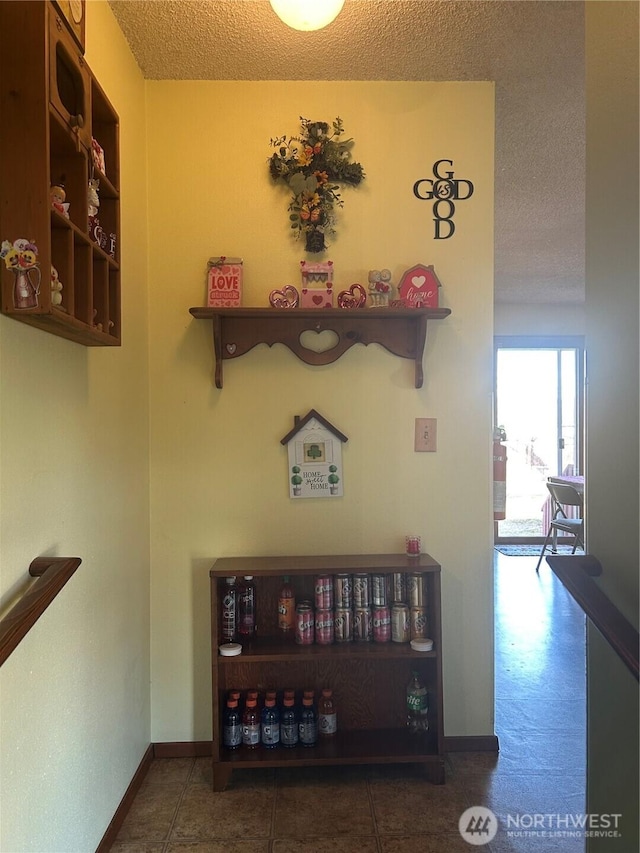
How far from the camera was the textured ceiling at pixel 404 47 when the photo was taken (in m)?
1.83

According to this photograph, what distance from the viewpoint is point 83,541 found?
1.55m

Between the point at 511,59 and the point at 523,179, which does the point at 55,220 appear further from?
the point at 523,179

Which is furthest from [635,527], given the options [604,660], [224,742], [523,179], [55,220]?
[523,179]

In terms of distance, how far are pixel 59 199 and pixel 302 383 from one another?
1.21m

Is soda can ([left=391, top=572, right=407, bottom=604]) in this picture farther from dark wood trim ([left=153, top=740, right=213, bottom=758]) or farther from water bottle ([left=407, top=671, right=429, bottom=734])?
dark wood trim ([left=153, top=740, right=213, bottom=758])

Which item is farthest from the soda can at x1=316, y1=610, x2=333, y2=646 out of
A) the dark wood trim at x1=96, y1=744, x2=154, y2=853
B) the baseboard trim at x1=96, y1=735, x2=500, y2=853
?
the dark wood trim at x1=96, y1=744, x2=154, y2=853

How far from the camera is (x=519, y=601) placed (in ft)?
13.9

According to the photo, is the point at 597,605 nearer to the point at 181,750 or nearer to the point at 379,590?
the point at 379,590

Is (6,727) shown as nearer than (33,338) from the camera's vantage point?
Yes

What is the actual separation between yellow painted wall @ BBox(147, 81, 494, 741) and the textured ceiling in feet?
0.31

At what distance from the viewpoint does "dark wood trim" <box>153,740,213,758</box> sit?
2.19m

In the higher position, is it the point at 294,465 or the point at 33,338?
the point at 33,338

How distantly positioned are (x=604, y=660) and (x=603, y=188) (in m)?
1.04

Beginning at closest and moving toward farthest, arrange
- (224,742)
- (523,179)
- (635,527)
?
(635,527)
(224,742)
(523,179)
